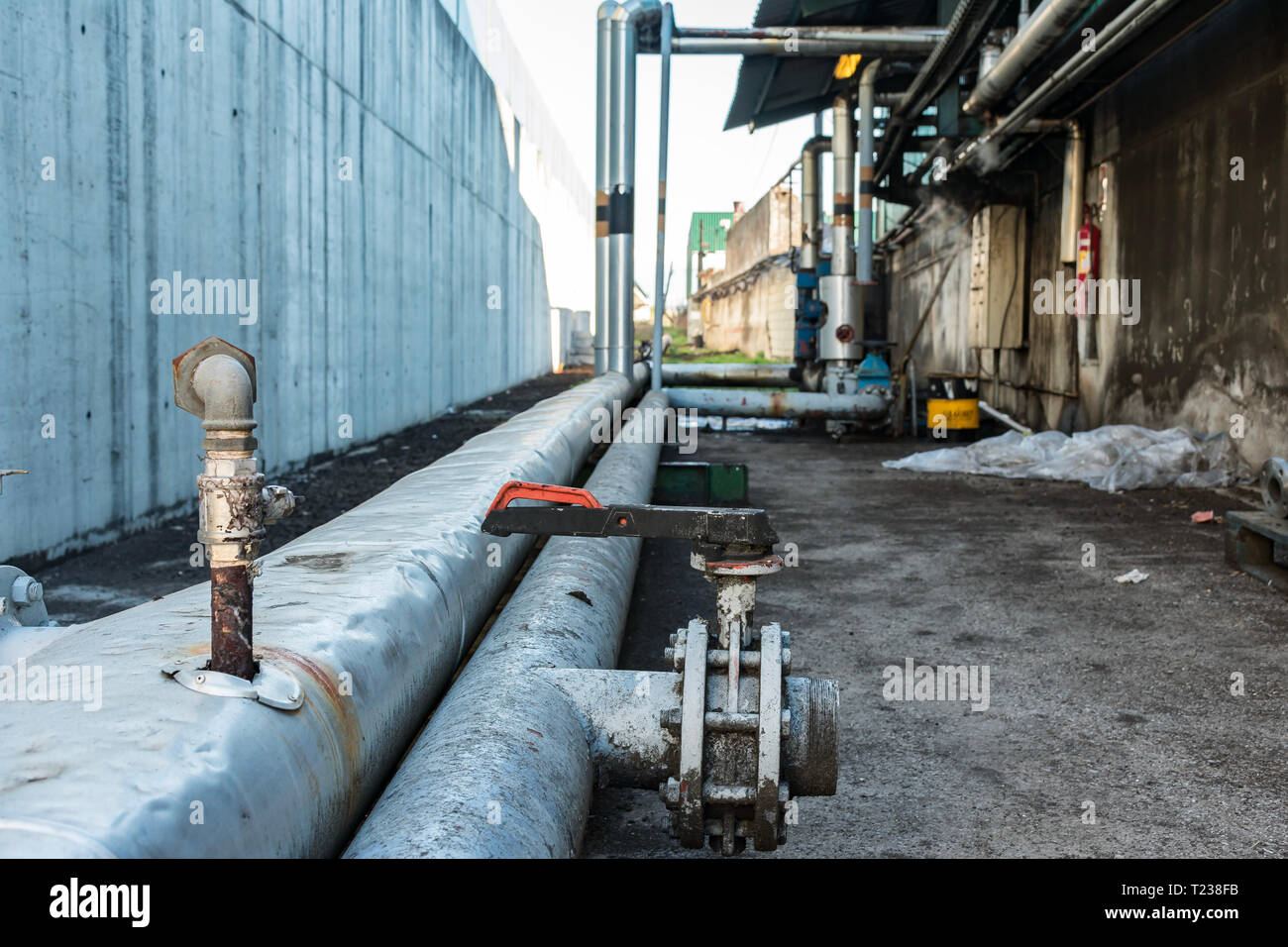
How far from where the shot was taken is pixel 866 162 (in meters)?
11.4

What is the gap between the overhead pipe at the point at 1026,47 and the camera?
5930 mm

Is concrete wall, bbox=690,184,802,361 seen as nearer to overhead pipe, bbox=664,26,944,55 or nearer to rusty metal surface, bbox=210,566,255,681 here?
overhead pipe, bbox=664,26,944,55

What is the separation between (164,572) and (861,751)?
9.76 ft

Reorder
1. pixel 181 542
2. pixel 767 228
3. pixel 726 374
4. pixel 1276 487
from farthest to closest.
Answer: pixel 767 228 < pixel 726 374 < pixel 181 542 < pixel 1276 487

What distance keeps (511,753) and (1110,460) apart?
20.7 feet

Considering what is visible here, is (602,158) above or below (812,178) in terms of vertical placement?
below

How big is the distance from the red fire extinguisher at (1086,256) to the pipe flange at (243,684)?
8294mm

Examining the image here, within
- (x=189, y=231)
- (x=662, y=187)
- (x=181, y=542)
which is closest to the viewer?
(x=181, y=542)

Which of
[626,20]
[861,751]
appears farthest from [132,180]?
[626,20]

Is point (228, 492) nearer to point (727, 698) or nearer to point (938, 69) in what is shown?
point (727, 698)

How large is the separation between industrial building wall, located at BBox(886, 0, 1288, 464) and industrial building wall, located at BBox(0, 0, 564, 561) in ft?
19.1

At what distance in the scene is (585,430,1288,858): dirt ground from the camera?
2.17m

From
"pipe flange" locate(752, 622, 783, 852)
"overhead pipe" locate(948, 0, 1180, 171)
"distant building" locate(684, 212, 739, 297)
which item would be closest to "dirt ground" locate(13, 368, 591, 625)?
"pipe flange" locate(752, 622, 783, 852)

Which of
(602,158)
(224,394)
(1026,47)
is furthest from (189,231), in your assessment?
(602,158)
